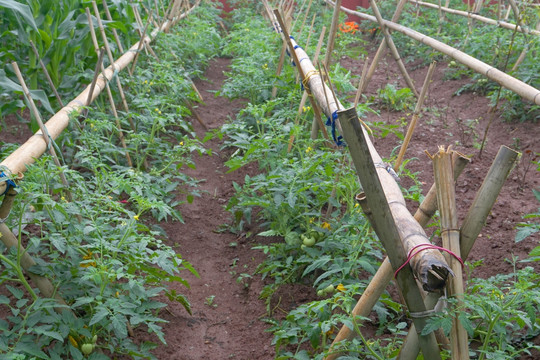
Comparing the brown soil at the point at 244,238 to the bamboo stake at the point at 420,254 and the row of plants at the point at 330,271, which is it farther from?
the bamboo stake at the point at 420,254

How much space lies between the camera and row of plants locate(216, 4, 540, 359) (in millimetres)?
2082

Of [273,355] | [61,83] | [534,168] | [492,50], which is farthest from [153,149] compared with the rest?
[492,50]

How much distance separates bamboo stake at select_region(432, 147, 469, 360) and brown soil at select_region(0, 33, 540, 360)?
1277 millimetres

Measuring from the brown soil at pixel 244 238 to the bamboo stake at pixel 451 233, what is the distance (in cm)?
128

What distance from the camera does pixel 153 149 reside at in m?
4.40

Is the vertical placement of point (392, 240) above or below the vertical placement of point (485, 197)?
below

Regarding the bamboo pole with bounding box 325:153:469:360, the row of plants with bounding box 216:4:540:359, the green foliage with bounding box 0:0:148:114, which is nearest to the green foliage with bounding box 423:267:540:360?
the row of plants with bounding box 216:4:540:359

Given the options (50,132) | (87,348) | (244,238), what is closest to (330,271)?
(87,348)

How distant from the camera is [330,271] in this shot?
2729 millimetres

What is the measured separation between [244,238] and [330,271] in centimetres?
143

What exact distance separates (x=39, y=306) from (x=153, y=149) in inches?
92.8

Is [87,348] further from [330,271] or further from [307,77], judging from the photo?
[307,77]

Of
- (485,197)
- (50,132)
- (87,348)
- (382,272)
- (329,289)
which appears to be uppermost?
(485,197)

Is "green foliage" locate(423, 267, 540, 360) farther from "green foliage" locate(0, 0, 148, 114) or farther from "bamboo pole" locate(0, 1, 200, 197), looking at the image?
"green foliage" locate(0, 0, 148, 114)
